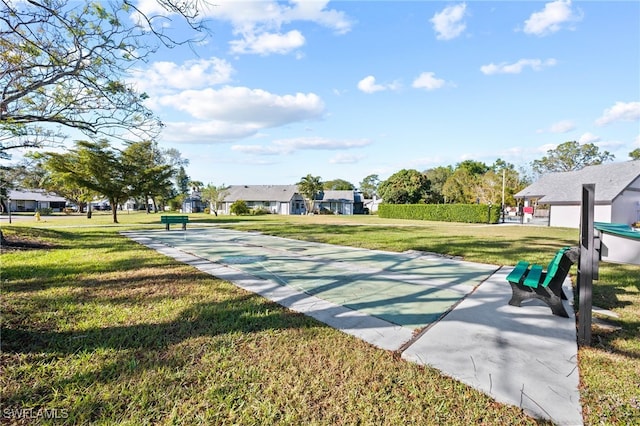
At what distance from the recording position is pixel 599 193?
23.7 metres

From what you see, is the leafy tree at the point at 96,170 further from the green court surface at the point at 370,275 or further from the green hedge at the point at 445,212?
the green hedge at the point at 445,212

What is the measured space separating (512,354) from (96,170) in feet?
86.8

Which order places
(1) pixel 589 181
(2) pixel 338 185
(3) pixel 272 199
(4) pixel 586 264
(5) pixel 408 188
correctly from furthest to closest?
(2) pixel 338 185 < (3) pixel 272 199 < (5) pixel 408 188 < (1) pixel 589 181 < (4) pixel 586 264

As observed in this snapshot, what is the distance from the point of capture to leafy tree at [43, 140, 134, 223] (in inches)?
818

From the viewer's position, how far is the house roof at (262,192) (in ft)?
187

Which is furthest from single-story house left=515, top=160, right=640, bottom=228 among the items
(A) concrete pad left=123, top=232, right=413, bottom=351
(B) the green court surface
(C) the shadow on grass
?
(C) the shadow on grass

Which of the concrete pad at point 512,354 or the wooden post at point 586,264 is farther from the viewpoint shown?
the wooden post at point 586,264

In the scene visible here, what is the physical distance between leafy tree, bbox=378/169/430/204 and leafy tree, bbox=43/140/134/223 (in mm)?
38004

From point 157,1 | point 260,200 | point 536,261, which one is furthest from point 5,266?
point 260,200

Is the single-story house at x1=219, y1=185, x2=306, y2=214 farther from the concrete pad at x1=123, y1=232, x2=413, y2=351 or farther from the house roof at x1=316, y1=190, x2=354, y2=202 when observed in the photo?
the concrete pad at x1=123, y1=232, x2=413, y2=351

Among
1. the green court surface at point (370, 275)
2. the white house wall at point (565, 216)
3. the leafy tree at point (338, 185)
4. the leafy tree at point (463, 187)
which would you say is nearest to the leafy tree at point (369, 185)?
the leafy tree at point (338, 185)

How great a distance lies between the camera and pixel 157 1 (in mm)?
4672

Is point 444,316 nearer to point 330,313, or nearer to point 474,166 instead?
point 330,313

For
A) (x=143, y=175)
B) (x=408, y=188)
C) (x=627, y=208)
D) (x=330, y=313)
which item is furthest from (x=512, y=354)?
(x=408, y=188)
